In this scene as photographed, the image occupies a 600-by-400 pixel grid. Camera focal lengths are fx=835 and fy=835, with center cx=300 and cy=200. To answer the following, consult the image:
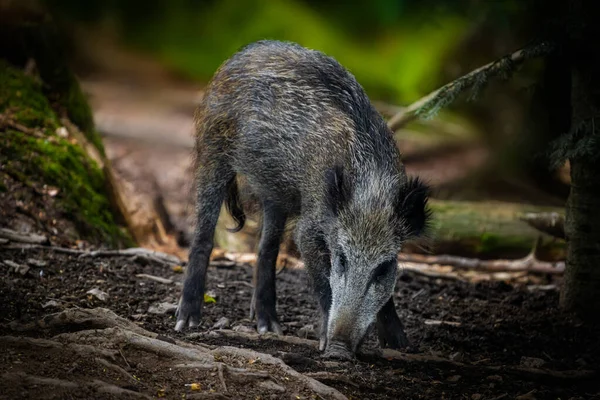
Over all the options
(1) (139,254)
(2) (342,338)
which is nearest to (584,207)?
(2) (342,338)

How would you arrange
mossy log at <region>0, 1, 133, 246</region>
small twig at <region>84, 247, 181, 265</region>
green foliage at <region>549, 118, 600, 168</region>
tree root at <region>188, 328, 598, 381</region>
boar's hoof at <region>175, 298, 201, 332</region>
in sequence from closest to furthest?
tree root at <region>188, 328, 598, 381</region> < green foliage at <region>549, 118, 600, 168</region> < boar's hoof at <region>175, 298, 201, 332</region> < small twig at <region>84, 247, 181, 265</region> < mossy log at <region>0, 1, 133, 246</region>

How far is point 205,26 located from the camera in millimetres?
17828

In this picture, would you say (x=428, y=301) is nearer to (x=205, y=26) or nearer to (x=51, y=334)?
(x=51, y=334)

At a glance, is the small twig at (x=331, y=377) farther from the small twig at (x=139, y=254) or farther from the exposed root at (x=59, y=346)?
the small twig at (x=139, y=254)

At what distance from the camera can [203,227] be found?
6148 mm

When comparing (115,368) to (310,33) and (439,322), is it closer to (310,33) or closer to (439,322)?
(439,322)

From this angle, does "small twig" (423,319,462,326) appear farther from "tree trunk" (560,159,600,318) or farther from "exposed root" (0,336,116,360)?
"exposed root" (0,336,116,360)

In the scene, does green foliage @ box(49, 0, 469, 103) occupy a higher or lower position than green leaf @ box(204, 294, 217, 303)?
higher

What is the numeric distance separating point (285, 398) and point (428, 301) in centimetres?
296

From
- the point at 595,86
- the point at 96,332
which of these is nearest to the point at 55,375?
the point at 96,332

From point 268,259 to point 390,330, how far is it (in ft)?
3.57

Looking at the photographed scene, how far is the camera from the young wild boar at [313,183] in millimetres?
5113

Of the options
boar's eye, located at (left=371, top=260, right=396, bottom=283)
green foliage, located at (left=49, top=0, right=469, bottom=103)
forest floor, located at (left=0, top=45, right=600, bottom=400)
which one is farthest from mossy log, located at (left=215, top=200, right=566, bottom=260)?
green foliage, located at (left=49, top=0, right=469, bottom=103)

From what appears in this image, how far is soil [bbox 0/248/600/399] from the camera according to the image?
13.5 ft
